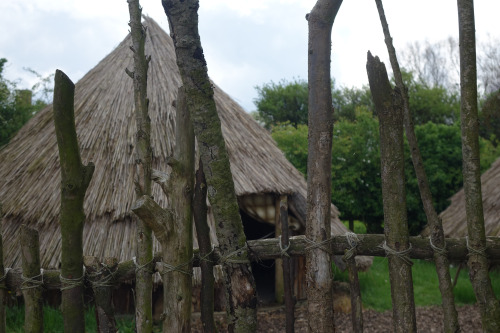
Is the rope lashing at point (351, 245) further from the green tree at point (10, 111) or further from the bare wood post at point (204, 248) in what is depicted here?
the green tree at point (10, 111)

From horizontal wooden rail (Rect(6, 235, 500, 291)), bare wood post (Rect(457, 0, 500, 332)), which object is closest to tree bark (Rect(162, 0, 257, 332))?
horizontal wooden rail (Rect(6, 235, 500, 291))

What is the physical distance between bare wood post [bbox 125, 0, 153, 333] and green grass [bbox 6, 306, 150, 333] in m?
2.37

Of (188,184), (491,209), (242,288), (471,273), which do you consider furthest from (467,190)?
(491,209)

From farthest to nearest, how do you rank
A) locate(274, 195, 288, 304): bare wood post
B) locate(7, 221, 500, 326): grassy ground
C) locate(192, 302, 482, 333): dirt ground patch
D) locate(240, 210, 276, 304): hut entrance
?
locate(240, 210, 276, 304): hut entrance → locate(274, 195, 288, 304): bare wood post → locate(192, 302, 482, 333): dirt ground patch → locate(7, 221, 500, 326): grassy ground

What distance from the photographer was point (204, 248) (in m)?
2.97

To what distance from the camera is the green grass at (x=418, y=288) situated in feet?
24.9

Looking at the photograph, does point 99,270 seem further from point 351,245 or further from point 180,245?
point 351,245

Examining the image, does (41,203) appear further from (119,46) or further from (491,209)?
(491,209)

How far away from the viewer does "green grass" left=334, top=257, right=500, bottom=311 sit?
24.9ft

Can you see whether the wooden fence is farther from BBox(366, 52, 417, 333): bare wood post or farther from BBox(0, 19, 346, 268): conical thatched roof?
BBox(0, 19, 346, 268): conical thatched roof

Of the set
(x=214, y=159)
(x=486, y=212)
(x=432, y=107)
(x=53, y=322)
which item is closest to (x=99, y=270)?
(x=214, y=159)

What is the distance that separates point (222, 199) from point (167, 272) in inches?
22.8

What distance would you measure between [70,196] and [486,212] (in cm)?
724

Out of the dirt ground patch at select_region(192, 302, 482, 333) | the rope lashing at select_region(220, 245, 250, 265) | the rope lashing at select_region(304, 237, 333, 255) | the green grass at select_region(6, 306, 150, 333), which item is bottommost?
the dirt ground patch at select_region(192, 302, 482, 333)
